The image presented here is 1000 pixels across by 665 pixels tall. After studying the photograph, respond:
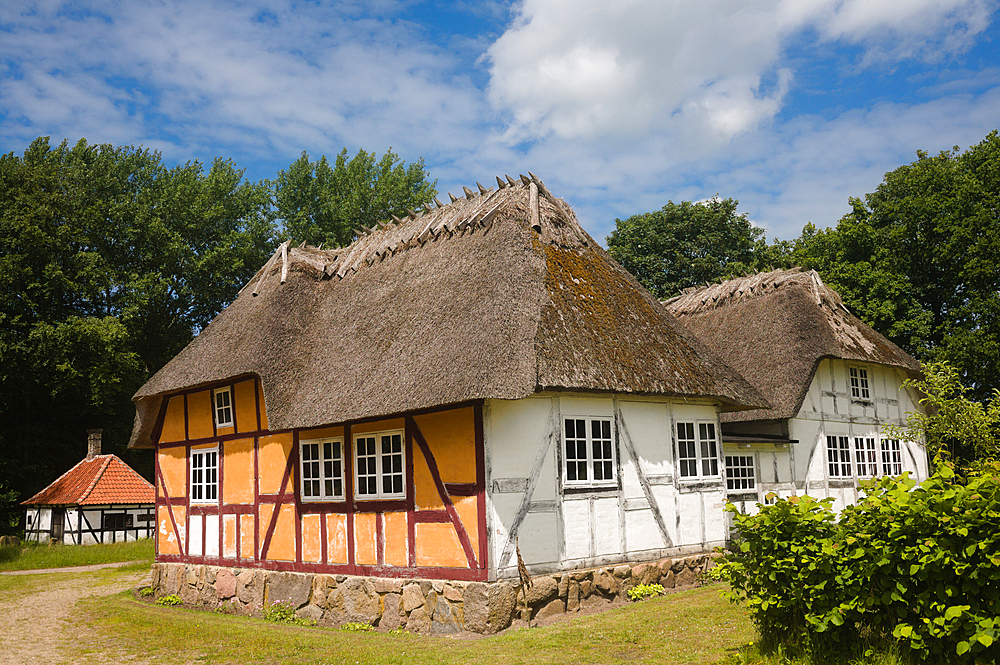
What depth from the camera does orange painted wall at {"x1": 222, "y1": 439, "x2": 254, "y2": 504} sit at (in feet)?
49.1

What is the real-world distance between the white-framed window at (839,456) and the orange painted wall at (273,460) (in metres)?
12.5

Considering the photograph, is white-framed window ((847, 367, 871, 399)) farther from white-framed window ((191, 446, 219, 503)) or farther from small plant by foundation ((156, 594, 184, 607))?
small plant by foundation ((156, 594, 184, 607))

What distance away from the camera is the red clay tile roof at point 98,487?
26.0m

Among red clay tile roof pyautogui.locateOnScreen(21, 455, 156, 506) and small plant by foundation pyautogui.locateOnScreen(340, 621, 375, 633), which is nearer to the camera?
small plant by foundation pyautogui.locateOnScreen(340, 621, 375, 633)

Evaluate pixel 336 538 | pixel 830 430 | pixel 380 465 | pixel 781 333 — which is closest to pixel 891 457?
pixel 830 430

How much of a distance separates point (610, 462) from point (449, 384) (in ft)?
10.3

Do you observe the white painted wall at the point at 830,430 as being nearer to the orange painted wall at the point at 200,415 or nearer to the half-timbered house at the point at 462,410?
the half-timbered house at the point at 462,410

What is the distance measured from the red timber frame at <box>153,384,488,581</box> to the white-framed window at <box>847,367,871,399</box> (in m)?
13.2

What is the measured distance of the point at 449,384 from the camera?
10516 millimetres

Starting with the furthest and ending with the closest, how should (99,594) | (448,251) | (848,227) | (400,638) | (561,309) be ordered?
(848,227)
(99,594)
(448,251)
(561,309)
(400,638)

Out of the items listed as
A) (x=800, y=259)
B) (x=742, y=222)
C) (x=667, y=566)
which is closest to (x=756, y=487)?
(x=667, y=566)

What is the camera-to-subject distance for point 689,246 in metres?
33.4

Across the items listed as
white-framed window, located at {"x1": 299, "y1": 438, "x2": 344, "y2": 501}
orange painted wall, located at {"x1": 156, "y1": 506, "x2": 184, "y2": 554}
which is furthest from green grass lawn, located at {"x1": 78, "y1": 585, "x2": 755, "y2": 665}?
orange painted wall, located at {"x1": 156, "y1": 506, "x2": 184, "y2": 554}

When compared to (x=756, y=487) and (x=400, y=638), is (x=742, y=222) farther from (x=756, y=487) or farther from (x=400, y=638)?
(x=400, y=638)
